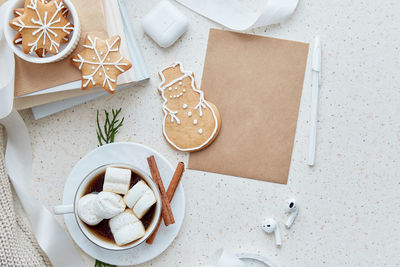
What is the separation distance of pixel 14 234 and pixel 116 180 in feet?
0.73

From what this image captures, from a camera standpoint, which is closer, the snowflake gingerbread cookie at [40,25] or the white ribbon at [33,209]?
the snowflake gingerbread cookie at [40,25]

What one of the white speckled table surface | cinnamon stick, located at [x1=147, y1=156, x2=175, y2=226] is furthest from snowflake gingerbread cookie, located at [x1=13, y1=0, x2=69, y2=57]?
cinnamon stick, located at [x1=147, y1=156, x2=175, y2=226]

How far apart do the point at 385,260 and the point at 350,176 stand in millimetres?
180

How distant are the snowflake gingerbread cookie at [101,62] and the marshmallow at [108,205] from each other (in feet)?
0.62

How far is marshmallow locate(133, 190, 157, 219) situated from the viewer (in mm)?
810

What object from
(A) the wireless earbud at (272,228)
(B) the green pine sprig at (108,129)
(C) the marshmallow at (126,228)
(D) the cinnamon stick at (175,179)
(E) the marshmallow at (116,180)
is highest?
(B) the green pine sprig at (108,129)

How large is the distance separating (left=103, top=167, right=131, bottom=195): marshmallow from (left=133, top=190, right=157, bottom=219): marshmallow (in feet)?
0.12

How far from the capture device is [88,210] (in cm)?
80

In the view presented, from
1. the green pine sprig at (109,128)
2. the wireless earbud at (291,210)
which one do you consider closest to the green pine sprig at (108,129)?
the green pine sprig at (109,128)

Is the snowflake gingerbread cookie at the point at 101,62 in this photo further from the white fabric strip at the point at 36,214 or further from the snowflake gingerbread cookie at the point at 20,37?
the white fabric strip at the point at 36,214

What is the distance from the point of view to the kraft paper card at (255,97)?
87 centimetres

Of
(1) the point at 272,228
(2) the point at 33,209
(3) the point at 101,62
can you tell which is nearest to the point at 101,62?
(3) the point at 101,62

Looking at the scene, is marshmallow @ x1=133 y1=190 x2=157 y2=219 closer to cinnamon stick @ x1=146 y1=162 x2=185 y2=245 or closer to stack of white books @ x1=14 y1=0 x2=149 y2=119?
cinnamon stick @ x1=146 y1=162 x2=185 y2=245

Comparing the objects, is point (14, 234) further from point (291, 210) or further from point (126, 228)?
point (291, 210)
